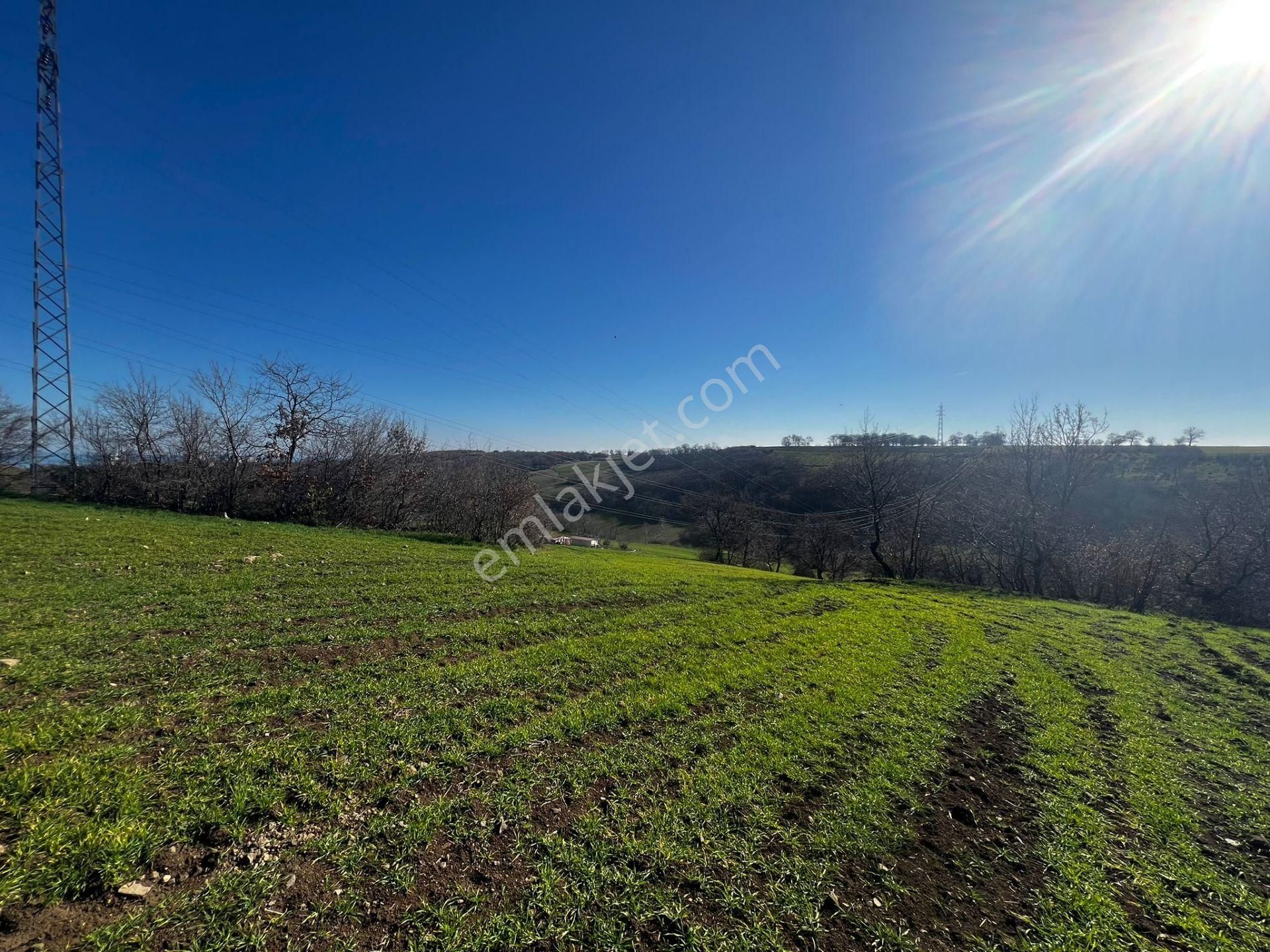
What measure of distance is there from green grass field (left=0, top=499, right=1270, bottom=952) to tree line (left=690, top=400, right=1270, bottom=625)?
86.9 ft

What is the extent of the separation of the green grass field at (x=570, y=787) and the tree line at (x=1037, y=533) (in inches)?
1043

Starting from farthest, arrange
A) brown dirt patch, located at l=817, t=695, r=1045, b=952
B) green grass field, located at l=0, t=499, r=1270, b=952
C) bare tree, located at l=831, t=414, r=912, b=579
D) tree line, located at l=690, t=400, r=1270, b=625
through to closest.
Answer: bare tree, located at l=831, t=414, r=912, b=579, tree line, located at l=690, t=400, r=1270, b=625, brown dirt patch, located at l=817, t=695, r=1045, b=952, green grass field, located at l=0, t=499, r=1270, b=952

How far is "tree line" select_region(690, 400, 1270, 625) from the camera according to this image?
27.5 metres

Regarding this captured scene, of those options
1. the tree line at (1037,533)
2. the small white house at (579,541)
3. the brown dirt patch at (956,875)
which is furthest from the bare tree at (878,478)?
the brown dirt patch at (956,875)

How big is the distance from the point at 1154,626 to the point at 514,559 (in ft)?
86.3

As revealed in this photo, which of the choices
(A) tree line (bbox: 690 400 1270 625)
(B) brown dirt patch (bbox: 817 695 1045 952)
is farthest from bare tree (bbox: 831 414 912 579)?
(B) brown dirt patch (bbox: 817 695 1045 952)

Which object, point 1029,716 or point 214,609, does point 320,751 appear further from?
point 1029,716

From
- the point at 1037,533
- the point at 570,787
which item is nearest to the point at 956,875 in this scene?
the point at 570,787

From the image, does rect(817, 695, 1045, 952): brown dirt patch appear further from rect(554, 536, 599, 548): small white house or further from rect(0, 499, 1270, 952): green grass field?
rect(554, 536, 599, 548): small white house

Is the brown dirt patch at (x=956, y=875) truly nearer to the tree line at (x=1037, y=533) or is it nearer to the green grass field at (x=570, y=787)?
the green grass field at (x=570, y=787)

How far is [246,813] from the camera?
3637 mm

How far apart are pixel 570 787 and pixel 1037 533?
38.6 metres

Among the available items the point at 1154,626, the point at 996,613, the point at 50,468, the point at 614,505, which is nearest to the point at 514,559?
the point at 996,613

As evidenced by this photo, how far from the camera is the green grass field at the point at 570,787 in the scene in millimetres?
3088
